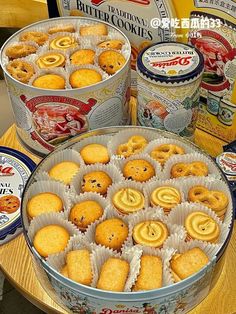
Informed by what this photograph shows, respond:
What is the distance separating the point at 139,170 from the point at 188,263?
21 cm

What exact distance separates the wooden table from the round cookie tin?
0.06 feet

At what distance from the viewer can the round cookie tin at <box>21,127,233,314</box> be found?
0.76 metres

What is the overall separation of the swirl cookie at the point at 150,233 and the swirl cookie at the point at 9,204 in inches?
11.2

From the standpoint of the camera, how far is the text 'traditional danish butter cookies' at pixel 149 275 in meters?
0.79

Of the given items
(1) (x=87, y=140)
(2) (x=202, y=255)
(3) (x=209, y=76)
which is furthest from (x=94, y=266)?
(3) (x=209, y=76)

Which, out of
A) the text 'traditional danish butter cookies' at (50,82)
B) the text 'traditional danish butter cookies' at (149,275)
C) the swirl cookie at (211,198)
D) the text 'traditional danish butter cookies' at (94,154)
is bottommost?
the text 'traditional danish butter cookies' at (149,275)

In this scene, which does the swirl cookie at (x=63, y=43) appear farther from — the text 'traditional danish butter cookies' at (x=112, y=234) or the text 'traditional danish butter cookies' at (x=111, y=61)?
the text 'traditional danish butter cookies' at (x=112, y=234)

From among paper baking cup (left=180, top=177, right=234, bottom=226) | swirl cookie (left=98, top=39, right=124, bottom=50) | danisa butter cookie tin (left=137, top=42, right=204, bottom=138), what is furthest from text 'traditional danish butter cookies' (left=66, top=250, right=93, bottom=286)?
swirl cookie (left=98, top=39, right=124, bottom=50)

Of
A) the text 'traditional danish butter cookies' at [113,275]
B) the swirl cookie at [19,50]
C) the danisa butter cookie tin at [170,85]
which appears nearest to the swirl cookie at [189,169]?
the danisa butter cookie tin at [170,85]

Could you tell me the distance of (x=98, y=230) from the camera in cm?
86

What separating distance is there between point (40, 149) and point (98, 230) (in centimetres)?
32

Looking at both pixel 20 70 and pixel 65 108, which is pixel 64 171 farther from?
pixel 20 70

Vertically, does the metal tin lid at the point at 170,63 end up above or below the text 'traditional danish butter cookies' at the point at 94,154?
above

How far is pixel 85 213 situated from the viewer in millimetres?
883
